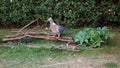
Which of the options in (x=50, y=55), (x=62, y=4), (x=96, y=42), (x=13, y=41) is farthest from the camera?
(x=62, y=4)

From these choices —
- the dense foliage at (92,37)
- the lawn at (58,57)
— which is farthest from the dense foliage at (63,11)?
the lawn at (58,57)

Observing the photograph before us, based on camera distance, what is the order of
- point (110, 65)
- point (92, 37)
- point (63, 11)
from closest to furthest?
1. point (110, 65)
2. point (92, 37)
3. point (63, 11)

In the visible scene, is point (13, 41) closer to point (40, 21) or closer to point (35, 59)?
point (35, 59)

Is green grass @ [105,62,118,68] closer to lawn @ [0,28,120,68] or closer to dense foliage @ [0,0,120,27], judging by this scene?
lawn @ [0,28,120,68]

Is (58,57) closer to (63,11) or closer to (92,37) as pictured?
(92,37)

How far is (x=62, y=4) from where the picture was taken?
7.98 metres

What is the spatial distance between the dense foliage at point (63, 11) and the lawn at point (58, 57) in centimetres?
162

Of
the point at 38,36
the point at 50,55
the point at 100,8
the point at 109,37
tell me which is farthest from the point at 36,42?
the point at 100,8

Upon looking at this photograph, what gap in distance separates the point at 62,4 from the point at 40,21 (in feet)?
2.96

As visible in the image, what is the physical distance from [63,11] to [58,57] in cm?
251

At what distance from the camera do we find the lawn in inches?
213

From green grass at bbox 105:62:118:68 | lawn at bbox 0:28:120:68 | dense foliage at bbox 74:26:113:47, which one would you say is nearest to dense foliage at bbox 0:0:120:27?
dense foliage at bbox 74:26:113:47

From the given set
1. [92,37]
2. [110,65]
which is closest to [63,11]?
[92,37]

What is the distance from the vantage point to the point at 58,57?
579cm
